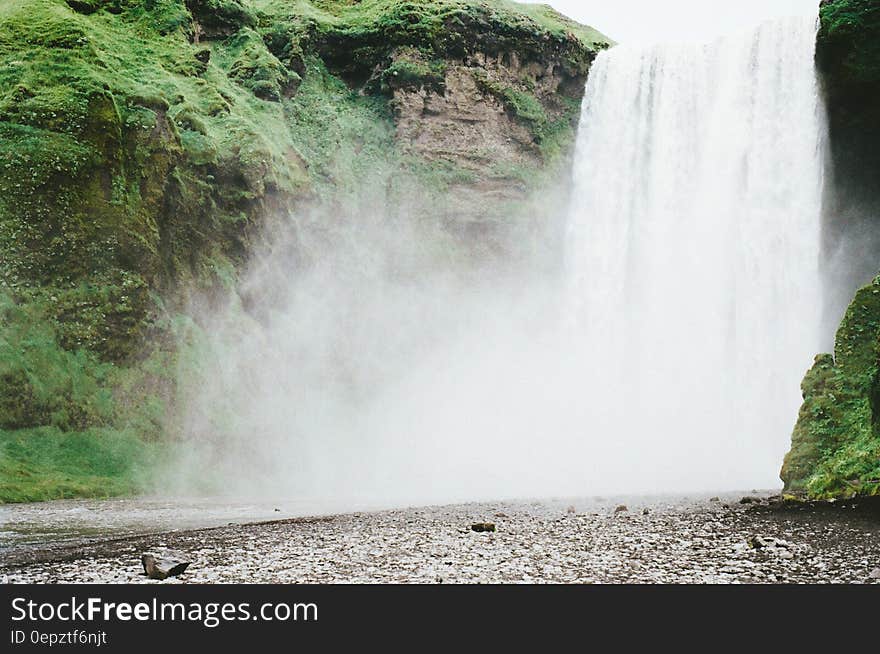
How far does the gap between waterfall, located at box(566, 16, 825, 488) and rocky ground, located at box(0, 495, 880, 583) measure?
1619 cm

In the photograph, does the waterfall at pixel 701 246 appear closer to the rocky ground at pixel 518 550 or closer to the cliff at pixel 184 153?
the cliff at pixel 184 153

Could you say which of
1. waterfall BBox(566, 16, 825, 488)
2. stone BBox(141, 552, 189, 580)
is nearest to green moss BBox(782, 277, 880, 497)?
stone BBox(141, 552, 189, 580)

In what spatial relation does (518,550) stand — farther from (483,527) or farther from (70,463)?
(70,463)

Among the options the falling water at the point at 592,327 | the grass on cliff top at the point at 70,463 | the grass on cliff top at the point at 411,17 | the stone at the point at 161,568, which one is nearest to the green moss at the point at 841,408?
the falling water at the point at 592,327

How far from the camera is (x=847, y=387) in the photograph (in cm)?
1455

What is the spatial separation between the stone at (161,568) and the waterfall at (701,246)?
71.3 feet

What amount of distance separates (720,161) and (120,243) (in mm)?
24956

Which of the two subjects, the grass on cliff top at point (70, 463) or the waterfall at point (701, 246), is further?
the waterfall at point (701, 246)

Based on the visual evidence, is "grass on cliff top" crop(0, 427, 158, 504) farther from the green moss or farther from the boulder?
the green moss

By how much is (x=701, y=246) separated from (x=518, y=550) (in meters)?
27.1

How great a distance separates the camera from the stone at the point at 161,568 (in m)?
7.41

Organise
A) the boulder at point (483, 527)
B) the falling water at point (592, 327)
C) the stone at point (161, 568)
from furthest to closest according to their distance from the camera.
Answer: the falling water at point (592, 327)
the boulder at point (483, 527)
the stone at point (161, 568)

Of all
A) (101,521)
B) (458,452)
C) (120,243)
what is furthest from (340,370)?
(101,521)
